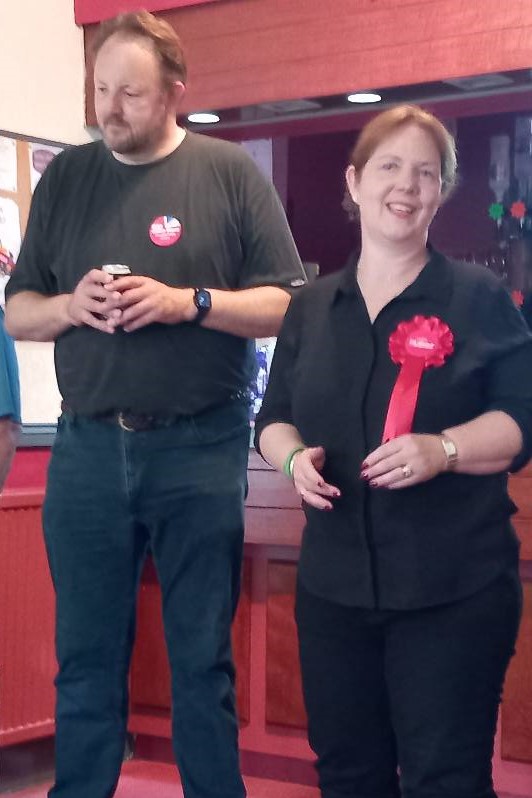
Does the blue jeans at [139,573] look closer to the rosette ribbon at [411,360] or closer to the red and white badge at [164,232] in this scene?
the red and white badge at [164,232]

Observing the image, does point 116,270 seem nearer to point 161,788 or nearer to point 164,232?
point 164,232

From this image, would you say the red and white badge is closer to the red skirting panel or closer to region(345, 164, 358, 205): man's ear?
region(345, 164, 358, 205): man's ear

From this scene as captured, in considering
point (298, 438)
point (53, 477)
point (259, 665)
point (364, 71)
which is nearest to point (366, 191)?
point (298, 438)

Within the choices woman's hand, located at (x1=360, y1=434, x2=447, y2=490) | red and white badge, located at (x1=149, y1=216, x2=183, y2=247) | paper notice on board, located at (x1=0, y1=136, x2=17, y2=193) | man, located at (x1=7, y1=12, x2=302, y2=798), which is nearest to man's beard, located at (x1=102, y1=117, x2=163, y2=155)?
man, located at (x1=7, y1=12, x2=302, y2=798)

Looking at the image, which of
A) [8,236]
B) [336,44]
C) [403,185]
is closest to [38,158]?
[8,236]

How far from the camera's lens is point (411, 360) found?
1.49 metres

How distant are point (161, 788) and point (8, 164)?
168 centimetres

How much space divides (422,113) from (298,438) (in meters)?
0.50

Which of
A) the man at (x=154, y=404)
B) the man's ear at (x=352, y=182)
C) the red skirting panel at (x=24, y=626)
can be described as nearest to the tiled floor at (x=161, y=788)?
the red skirting panel at (x=24, y=626)

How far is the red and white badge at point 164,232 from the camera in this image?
6.18 ft

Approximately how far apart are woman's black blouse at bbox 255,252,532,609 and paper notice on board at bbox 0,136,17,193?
1.66 meters

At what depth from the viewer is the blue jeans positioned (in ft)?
6.09

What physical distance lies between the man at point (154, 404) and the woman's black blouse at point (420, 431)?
318 millimetres

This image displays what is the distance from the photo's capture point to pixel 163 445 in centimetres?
185
